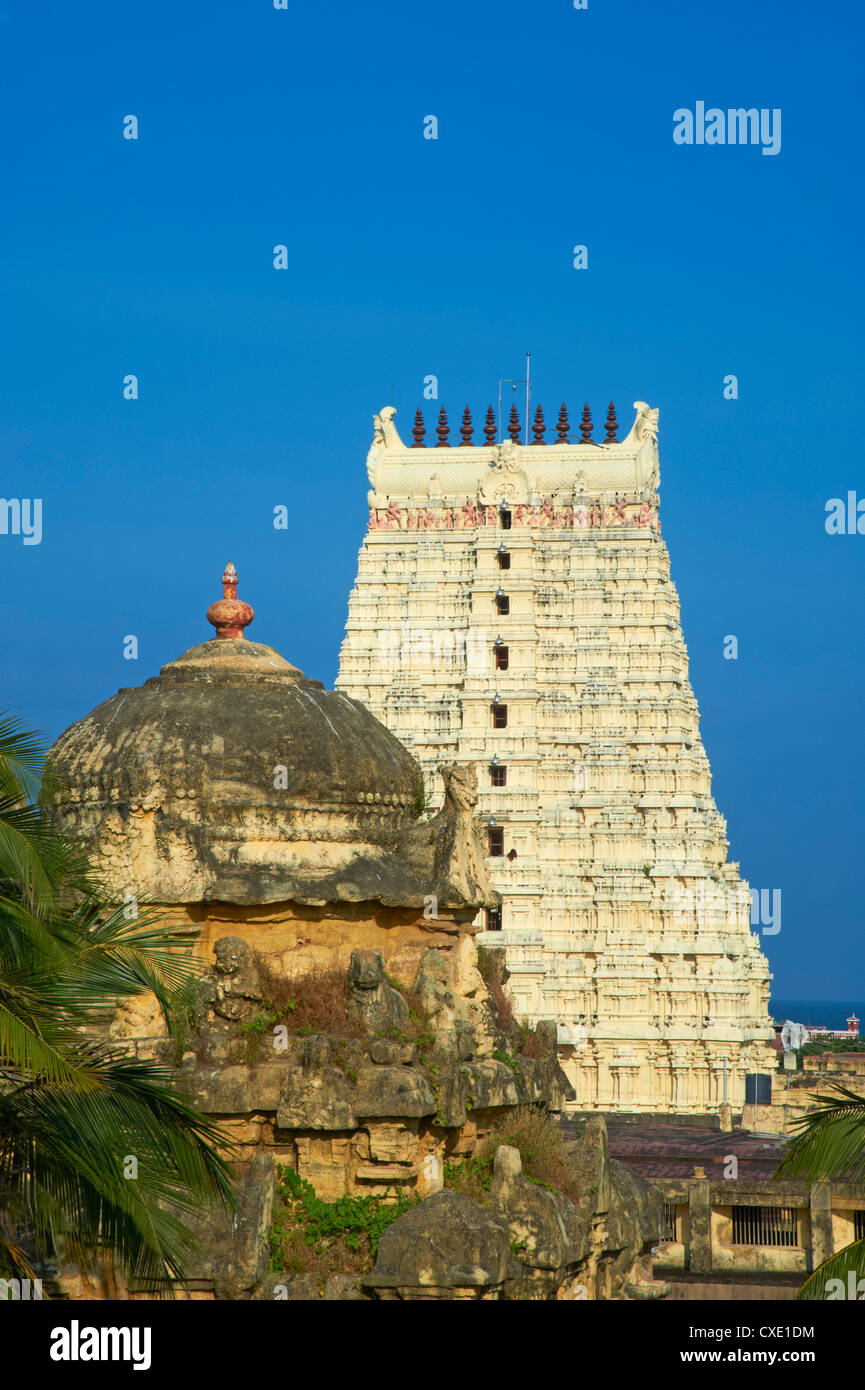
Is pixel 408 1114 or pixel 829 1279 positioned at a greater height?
pixel 408 1114

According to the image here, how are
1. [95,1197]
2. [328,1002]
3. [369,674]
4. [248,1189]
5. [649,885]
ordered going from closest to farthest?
[95,1197] < [248,1189] < [328,1002] < [649,885] < [369,674]

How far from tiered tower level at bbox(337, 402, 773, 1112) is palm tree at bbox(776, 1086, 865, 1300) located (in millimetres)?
48462

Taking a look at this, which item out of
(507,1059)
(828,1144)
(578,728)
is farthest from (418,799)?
(578,728)

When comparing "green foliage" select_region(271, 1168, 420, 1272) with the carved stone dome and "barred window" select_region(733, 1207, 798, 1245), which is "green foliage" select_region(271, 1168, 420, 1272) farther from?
"barred window" select_region(733, 1207, 798, 1245)

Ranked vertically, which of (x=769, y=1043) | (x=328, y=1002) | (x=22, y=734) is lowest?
(x=328, y=1002)

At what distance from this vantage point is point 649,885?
2699 inches

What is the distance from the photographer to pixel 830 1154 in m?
16.5

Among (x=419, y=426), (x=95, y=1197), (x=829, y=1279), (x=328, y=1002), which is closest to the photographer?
(x=95, y=1197)

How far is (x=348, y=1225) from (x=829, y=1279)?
4.91 meters

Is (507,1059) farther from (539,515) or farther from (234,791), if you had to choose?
(539,515)

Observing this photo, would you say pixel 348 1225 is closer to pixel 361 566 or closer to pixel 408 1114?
pixel 408 1114

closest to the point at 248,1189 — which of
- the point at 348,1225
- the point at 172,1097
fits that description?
the point at 348,1225

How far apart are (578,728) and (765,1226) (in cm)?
3154

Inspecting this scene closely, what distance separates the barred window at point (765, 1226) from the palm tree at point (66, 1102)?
1102 inches
